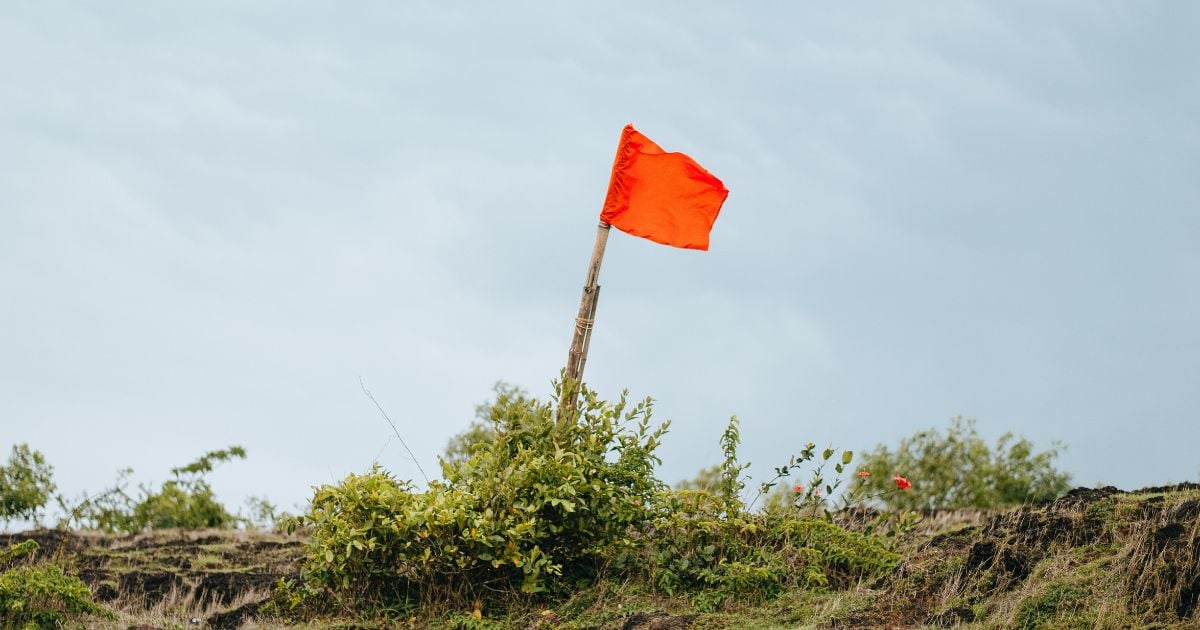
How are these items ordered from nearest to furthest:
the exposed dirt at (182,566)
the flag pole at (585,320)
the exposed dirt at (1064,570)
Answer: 1. the exposed dirt at (1064,570)
2. the flag pole at (585,320)
3. the exposed dirt at (182,566)

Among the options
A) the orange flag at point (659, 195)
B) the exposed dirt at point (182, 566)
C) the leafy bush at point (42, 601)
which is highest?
the orange flag at point (659, 195)

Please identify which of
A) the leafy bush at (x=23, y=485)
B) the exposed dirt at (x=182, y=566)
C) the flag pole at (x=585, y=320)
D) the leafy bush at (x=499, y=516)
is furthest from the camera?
the leafy bush at (x=23, y=485)

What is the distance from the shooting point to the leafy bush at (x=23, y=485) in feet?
55.8

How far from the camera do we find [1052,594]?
7699 mm

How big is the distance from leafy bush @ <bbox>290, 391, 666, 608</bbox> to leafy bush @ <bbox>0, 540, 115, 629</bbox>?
1.85 metres

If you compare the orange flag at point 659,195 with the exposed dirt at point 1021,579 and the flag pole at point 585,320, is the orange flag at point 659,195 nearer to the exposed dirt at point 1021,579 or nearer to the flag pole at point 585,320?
the flag pole at point 585,320

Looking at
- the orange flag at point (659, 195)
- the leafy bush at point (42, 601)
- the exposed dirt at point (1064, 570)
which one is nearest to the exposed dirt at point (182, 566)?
the leafy bush at point (42, 601)

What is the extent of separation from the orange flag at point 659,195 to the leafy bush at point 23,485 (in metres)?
11.1

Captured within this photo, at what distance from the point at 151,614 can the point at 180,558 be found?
2393 millimetres

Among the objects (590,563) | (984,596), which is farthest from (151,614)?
(984,596)

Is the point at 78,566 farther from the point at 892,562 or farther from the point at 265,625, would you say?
the point at 892,562

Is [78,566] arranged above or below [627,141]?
below

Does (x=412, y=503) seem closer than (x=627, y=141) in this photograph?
Yes

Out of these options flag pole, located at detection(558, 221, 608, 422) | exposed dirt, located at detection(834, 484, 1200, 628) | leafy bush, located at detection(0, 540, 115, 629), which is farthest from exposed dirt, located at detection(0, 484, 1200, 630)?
flag pole, located at detection(558, 221, 608, 422)
